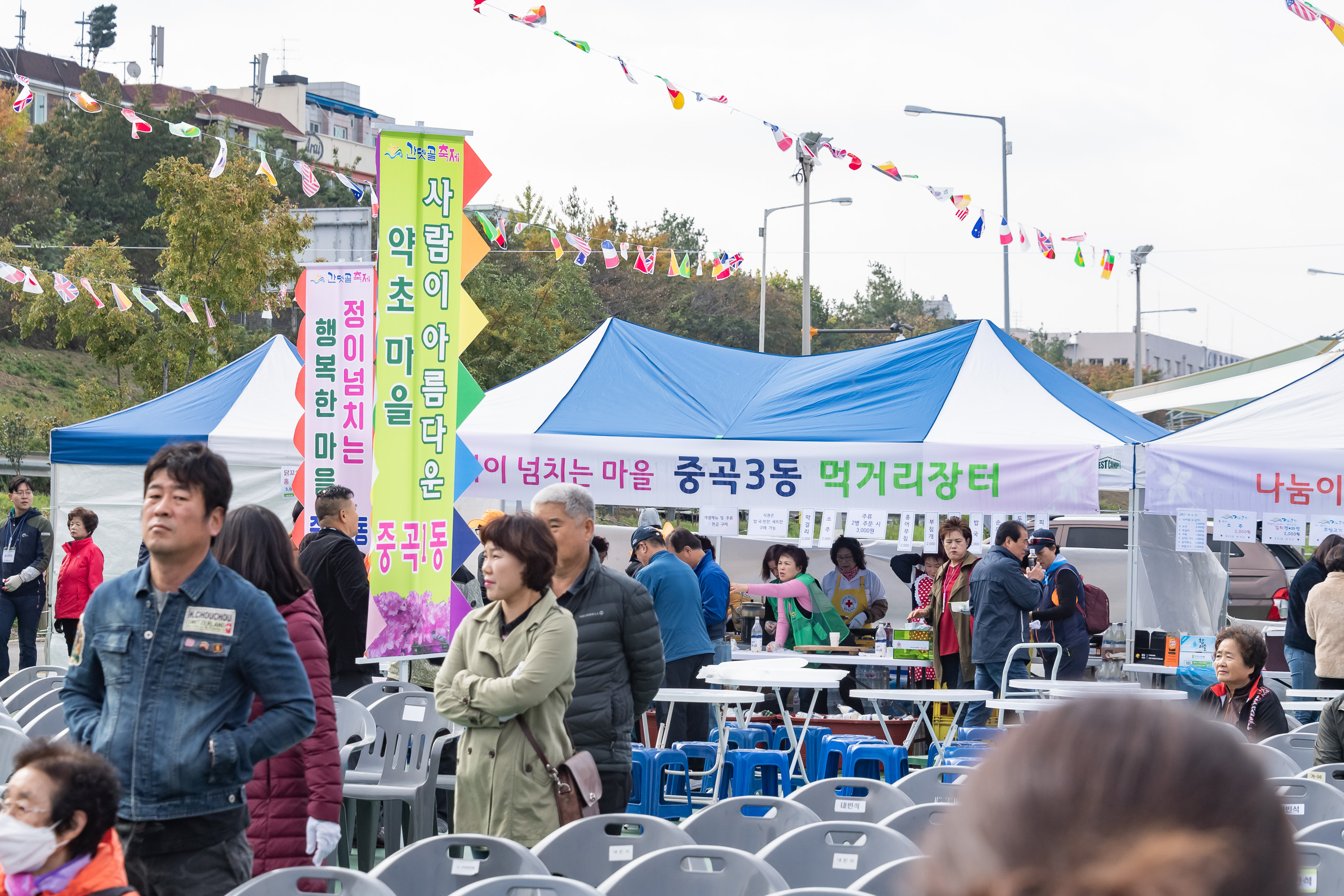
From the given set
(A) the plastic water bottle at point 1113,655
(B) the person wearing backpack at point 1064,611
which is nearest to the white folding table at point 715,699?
(B) the person wearing backpack at point 1064,611

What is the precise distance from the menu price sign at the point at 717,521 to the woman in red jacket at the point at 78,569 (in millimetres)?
5299

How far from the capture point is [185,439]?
1182 cm

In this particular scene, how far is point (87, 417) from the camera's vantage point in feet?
104

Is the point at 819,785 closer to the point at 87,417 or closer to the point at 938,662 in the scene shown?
the point at 938,662

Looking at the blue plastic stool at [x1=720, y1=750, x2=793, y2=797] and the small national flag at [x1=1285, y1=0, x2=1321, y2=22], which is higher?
the small national flag at [x1=1285, y1=0, x2=1321, y2=22]

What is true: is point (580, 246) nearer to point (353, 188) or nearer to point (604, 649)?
point (353, 188)

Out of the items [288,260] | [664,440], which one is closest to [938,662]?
[664,440]

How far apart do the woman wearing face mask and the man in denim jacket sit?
13 cm

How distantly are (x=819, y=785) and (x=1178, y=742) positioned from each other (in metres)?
4.00

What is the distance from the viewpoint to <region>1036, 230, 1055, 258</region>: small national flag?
1297 cm

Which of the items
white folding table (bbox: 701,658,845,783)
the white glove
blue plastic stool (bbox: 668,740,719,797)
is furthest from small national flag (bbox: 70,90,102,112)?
the white glove

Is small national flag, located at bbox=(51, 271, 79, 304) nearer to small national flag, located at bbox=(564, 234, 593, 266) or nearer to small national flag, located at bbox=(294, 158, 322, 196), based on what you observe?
small national flag, located at bbox=(294, 158, 322, 196)

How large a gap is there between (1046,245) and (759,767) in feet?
25.3

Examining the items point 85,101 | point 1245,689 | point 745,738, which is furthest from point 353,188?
point 1245,689
